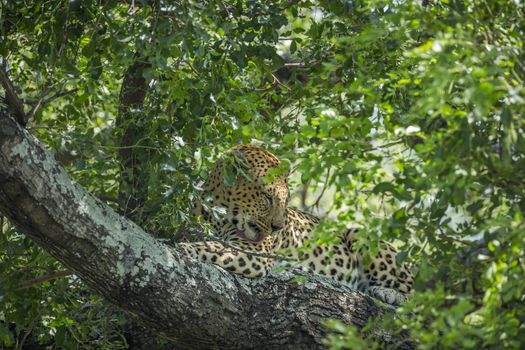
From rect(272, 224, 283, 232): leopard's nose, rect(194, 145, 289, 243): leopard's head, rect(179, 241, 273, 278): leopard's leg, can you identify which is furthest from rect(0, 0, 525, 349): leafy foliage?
rect(272, 224, 283, 232): leopard's nose

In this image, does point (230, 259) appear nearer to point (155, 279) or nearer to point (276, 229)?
point (155, 279)

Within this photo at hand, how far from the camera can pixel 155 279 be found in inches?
265

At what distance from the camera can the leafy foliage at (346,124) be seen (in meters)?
5.05

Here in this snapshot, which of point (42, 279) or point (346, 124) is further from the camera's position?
point (42, 279)

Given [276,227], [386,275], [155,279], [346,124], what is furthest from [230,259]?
[346,124]

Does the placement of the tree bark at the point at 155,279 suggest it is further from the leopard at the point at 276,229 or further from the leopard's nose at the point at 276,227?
the leopard's nose at the point at 276,227

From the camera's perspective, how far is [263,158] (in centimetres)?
1000

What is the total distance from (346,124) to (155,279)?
1.84 metres

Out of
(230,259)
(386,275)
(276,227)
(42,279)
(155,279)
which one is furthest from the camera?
(386,275)

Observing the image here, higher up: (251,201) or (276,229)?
(251,201)

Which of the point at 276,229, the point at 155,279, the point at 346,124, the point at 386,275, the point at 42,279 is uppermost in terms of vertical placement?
the point at 276,229

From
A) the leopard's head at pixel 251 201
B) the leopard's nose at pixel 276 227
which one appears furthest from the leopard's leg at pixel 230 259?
the leopard's nose at pixel 276 227

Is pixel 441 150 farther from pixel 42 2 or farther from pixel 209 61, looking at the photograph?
pixel 42 2

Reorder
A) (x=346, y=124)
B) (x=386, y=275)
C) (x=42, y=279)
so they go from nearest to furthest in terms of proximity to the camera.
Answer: (x=346, y=124), (x=42, y=279), (x=386, y=275)
